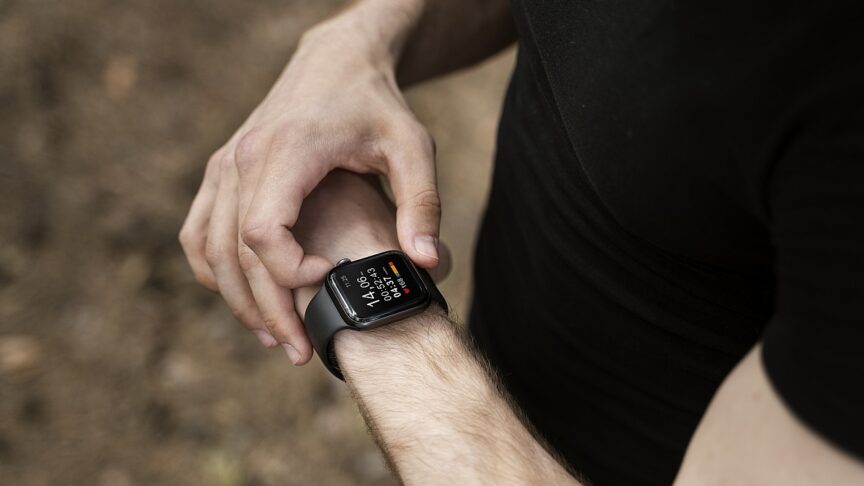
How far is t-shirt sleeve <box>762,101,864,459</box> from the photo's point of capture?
0.63 m

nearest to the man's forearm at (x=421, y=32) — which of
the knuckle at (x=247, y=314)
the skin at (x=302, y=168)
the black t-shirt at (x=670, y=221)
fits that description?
the skin at (x=302, y=168)

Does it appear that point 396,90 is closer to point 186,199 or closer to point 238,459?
point 238,459

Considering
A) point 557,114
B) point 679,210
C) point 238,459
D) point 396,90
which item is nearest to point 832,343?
point 679,210

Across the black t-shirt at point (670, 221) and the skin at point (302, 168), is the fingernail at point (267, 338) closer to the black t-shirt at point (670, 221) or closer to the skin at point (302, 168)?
the skin at point (302, 168)

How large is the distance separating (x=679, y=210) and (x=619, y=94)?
15 centimetres

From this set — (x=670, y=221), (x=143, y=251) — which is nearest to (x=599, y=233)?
(x=670, y=221)

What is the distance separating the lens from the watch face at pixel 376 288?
3.61 feet

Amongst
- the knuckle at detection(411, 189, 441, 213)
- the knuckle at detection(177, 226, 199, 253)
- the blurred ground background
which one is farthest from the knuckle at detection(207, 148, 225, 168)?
the blurred ground background

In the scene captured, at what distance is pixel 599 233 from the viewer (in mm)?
1074

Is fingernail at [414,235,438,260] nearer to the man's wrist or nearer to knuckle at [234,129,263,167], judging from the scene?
the man's wrist

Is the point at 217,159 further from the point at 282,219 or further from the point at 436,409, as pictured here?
the point at 436,409

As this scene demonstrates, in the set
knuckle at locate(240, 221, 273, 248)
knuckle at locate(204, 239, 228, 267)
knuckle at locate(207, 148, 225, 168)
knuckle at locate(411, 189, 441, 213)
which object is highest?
knuckle at locate(207, 148, 225, 168)

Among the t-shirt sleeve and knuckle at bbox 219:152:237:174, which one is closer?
the t-shirt sleeve

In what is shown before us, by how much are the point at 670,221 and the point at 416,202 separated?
40 cm
